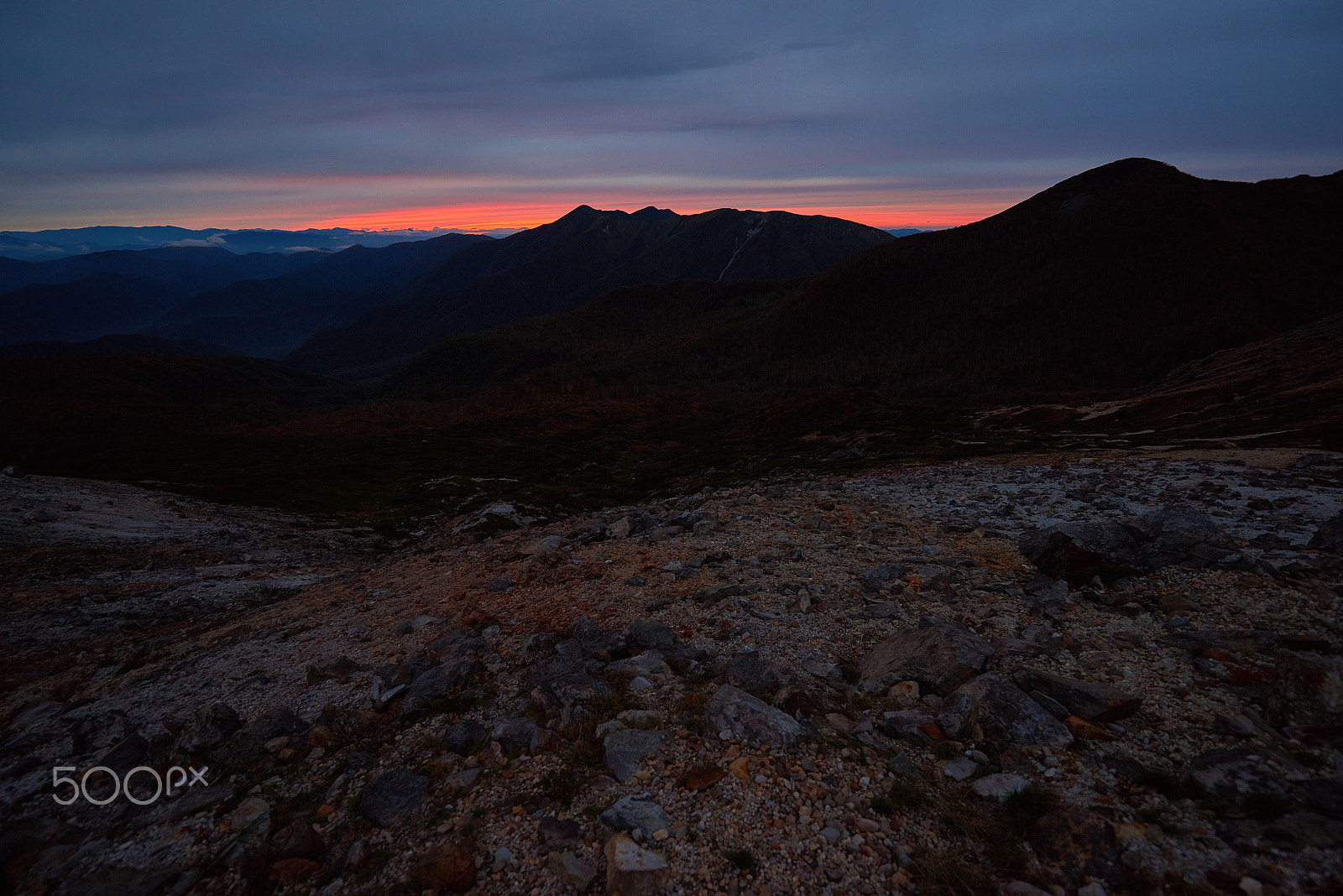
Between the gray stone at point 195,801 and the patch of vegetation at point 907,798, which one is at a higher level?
the patch of vegetation at point 907,798

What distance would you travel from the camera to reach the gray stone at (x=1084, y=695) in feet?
22.2

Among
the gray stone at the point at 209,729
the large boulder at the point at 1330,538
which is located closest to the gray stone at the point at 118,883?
the gray stone at the point at 209,729

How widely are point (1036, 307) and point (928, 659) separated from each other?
12529cm

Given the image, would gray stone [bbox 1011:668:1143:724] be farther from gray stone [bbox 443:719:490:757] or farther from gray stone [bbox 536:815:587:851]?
gray stone [bbox 443:719:490:757]

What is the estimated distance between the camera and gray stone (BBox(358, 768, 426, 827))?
6531 millimetres

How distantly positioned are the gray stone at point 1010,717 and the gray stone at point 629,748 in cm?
405

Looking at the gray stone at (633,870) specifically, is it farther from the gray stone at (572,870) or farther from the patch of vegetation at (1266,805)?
the patch of vegetation at (1266,805)

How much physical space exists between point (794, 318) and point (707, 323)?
129 ft

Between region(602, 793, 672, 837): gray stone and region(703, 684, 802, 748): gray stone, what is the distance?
4.58ft

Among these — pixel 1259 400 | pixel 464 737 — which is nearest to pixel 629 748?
pixel 464 737

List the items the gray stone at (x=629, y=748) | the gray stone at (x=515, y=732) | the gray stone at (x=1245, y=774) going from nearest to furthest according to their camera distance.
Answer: the gray stone at (x=1245, y=774) → the gray stone at (x=629, y=748) → the gray stone at (x=515, y=732)

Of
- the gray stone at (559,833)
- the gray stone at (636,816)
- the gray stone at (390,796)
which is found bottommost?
the gray stone at (390,796)

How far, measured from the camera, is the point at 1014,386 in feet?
286

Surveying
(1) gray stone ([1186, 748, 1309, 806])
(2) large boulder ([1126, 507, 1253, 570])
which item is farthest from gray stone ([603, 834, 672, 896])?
(2) large boulder ([1126, 507, 1253, 570])
